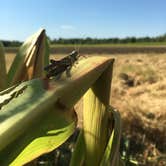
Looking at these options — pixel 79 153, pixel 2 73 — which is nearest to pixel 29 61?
pixel 2 73

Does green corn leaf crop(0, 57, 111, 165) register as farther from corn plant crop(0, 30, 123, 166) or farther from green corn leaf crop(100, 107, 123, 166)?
green corn leaf crop(100, 107, 123, 166)

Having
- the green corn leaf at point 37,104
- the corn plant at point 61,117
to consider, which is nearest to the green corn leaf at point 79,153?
the corn plant at point 61,117

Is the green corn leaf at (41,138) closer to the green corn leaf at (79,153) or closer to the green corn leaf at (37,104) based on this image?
the green corn leaf at (37,104)

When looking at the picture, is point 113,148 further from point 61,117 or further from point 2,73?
point 2,73

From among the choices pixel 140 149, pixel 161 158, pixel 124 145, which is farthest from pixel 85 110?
pixel 140 149

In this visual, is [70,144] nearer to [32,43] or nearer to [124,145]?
[124,145]

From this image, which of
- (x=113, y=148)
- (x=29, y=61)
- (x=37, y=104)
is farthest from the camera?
(x=29, y=61)

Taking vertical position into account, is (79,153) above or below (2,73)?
below
